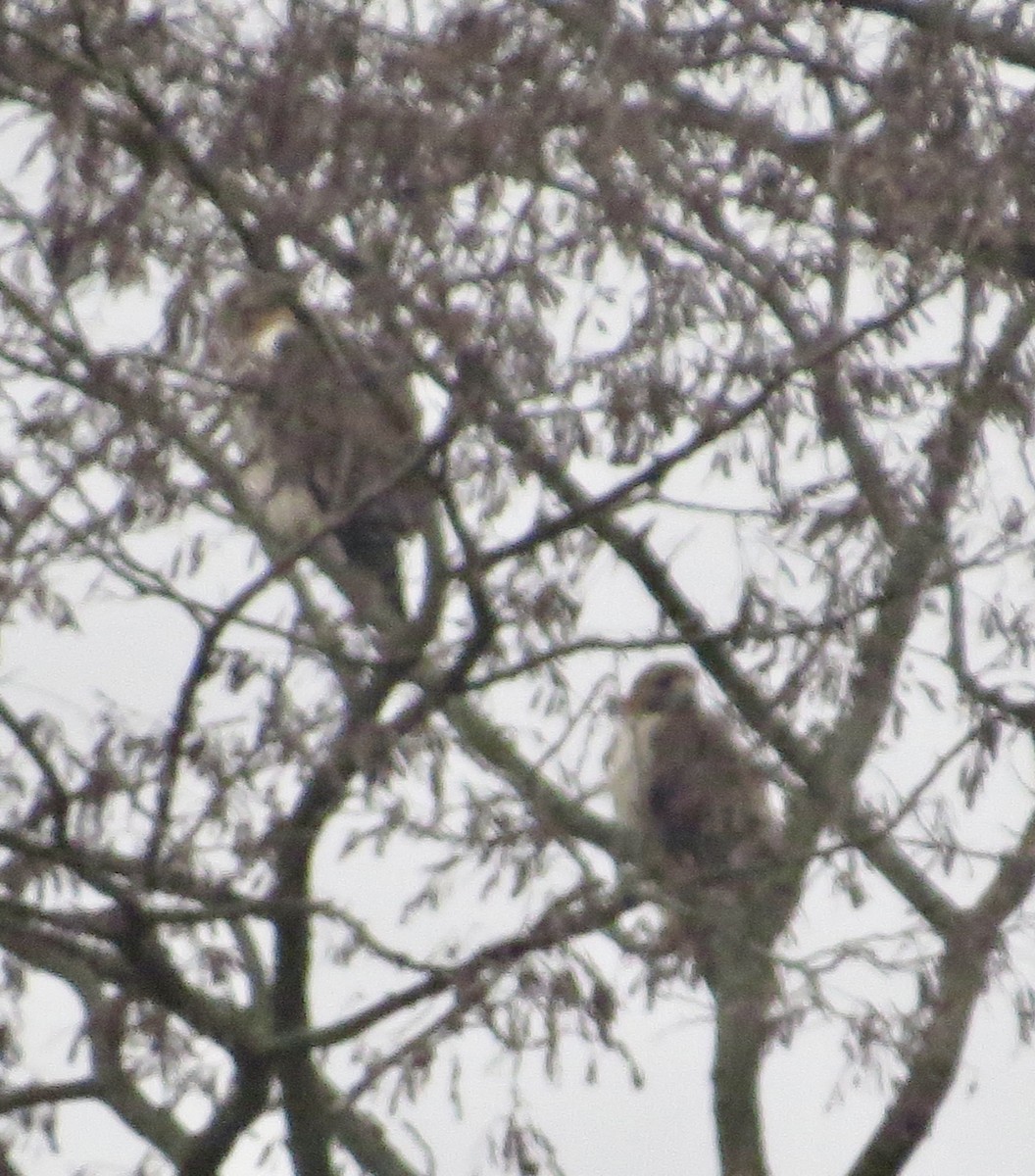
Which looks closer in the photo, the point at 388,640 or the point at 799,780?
the point at 388,640

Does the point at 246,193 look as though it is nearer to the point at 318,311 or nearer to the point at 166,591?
the point at 318,311

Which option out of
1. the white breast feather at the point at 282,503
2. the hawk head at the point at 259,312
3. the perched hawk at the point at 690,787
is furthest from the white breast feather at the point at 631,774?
the hawk head at the point at 259,312

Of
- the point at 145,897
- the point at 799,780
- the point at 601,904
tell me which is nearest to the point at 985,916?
the point at 799,780

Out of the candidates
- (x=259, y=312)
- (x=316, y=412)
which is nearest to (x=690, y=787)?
(x=259, y=312)

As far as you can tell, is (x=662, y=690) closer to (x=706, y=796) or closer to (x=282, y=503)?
(x=282, y=503)

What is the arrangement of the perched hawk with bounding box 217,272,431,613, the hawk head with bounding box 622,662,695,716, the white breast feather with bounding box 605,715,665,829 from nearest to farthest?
1. the perched hawk with bounding box 217,272,431,613
2. the white breast feather with bounding box 605,715,665,829
3. the hawk head with bounding box 622,662,695,716

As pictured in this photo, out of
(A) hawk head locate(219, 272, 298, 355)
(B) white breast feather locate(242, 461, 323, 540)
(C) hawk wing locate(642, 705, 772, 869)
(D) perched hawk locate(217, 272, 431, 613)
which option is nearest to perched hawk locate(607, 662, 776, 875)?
(C) hawk wing locate(642, 705, 772, 869)

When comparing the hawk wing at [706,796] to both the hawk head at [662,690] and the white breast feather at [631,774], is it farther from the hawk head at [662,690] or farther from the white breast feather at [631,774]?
the hawk head at [662,690]

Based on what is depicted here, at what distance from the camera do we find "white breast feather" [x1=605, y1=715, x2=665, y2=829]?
786 cm

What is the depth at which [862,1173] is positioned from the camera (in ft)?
24.0

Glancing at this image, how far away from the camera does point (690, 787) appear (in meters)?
7.08

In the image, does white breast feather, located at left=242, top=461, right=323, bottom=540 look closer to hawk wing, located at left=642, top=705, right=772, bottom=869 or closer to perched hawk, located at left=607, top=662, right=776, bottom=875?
perched hawk, located at left=607, top=662, right=776, bottom=875

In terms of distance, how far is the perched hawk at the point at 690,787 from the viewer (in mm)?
6844

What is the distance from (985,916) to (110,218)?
3.14 meters
